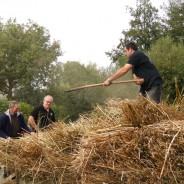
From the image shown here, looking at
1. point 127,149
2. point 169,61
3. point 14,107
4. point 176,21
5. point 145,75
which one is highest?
point 176,21

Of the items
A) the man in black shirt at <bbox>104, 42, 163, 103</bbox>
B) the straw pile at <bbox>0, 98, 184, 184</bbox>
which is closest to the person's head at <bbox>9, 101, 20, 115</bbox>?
the man in black shirt at <bbox>104, 42, 163, 103</bbox>

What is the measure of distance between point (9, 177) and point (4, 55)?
136 ft

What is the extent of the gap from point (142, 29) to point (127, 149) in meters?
38.7

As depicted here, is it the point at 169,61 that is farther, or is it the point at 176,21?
the point at 176,21

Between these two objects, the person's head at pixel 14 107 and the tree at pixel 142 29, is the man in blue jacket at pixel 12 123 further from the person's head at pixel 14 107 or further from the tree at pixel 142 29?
the tree at pixel 142 29

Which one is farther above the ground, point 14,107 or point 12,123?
point 14,107

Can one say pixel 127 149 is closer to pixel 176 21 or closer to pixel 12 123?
pixel 12 123

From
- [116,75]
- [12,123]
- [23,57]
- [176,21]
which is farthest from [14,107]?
[23,57]

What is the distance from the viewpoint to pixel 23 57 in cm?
4509

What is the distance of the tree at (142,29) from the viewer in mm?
40531

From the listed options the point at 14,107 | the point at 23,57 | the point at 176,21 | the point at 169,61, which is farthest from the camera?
the point at 23,57

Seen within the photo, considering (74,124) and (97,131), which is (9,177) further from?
(97,131)

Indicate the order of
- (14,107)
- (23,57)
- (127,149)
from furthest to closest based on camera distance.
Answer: (23,57), (14,107), (127,149)

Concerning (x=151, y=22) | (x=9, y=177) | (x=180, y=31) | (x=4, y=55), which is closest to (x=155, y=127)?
(x=9, y=177)
